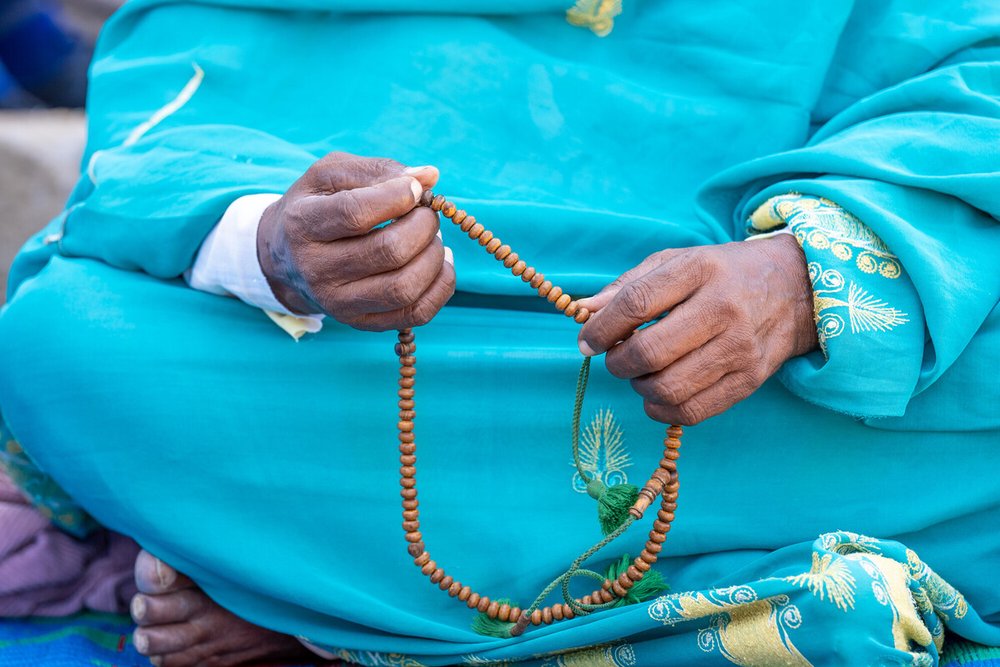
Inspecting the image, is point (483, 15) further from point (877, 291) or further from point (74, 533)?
point (74, 533)

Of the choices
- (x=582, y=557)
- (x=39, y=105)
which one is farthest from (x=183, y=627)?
(x=39, y=105)

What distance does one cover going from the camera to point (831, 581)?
103 centimetres

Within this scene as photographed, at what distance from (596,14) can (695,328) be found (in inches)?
26.3

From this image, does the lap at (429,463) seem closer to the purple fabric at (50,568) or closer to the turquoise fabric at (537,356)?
the turquoise fabric at (537,356)

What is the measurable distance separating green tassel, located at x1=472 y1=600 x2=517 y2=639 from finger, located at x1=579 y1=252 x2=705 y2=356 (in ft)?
1.21

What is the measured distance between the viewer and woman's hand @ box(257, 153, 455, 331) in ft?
3.36

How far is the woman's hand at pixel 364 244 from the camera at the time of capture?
1023 mm

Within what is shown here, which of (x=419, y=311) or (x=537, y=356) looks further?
(x=537, y=356)

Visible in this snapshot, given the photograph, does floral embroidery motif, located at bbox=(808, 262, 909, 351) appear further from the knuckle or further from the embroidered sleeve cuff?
the knuckle

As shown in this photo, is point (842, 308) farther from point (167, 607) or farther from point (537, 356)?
point (167, 607)


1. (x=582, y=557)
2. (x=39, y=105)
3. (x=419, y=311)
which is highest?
(x=419, y=311)

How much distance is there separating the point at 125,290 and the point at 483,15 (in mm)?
641

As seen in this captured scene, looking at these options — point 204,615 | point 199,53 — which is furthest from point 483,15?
point 204,615

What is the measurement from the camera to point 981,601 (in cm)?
126
